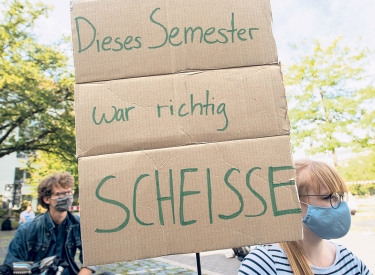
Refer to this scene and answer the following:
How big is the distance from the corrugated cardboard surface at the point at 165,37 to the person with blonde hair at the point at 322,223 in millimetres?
666

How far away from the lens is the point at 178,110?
1.24m

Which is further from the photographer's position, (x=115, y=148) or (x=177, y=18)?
(x=177, y=18)

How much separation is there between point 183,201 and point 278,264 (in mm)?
594

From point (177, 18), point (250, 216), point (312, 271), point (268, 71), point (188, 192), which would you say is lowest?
point (312, 271)

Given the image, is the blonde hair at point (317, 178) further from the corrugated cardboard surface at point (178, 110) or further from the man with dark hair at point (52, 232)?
the man with dark hair at point (52, 232)

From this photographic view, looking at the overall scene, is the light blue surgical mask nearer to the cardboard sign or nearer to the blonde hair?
the blonde hair

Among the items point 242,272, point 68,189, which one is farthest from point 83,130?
point 68,189

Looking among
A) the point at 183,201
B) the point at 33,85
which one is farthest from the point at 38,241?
the point at 33,85

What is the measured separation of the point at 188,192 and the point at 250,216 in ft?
0.83

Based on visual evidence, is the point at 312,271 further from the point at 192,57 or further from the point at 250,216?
the point at 192,57

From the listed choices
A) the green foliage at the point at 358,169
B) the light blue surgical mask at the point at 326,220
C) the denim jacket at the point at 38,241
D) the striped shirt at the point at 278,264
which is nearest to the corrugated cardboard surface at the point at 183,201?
the striped shirt at the point at 278,264

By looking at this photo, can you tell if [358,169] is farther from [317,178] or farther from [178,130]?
[178,130]

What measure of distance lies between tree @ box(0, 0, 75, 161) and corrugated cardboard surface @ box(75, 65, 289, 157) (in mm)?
11356

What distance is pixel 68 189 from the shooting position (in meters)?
2.64
